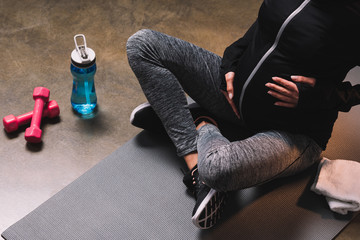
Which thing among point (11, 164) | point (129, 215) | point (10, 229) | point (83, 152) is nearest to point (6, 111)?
point (11, 164)

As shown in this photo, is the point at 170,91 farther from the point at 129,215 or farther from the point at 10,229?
the point at 10,229

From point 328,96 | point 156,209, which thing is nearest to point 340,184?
point 328,96

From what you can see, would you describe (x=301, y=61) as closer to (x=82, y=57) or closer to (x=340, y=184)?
(x=340, y=184)

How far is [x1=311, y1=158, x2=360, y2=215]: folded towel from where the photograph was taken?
51.1 inches

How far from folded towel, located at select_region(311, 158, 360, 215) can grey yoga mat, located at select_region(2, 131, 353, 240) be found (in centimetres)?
4

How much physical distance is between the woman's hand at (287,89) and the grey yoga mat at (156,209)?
33 cm

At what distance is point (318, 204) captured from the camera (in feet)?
4.45

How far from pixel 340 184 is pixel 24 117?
1091 mm

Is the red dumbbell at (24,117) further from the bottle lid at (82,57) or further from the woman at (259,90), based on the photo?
the woman at (259,90)

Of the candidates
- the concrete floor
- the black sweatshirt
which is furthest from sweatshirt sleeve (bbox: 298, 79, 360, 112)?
the concrete floor

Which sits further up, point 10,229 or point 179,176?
point 179,176

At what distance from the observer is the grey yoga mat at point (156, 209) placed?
1.26m

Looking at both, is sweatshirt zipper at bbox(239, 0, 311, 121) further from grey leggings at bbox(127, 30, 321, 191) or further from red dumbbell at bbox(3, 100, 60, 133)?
red dumbbell at bbox(3, 100, 60, 133)

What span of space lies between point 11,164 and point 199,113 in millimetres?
676
